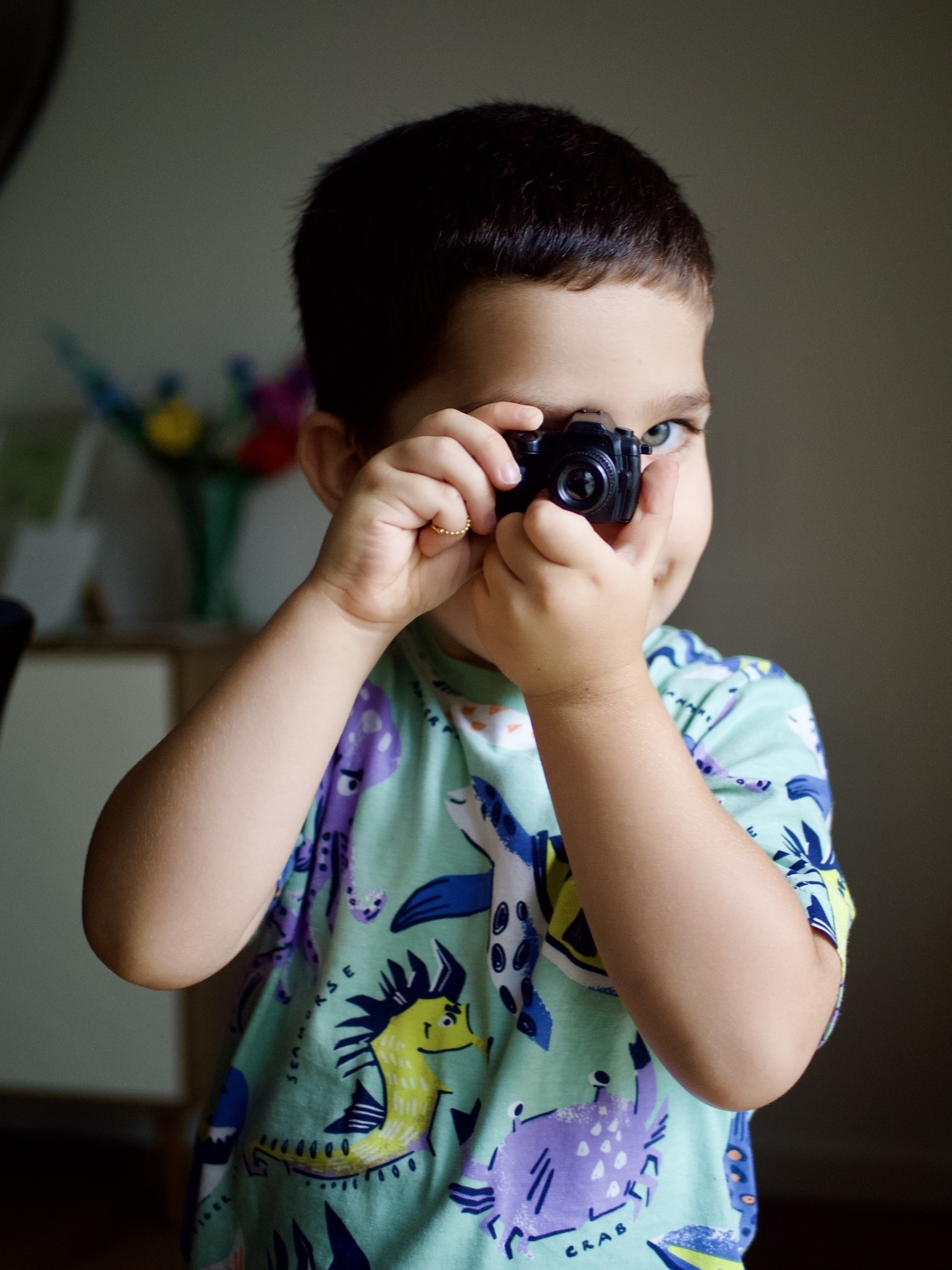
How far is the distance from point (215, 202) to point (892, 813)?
1.54m

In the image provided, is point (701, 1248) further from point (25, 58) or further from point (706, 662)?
point (25, 58)

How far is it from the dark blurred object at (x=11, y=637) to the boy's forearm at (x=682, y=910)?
1.40 ft

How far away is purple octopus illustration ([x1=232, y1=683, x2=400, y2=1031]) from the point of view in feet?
2.13

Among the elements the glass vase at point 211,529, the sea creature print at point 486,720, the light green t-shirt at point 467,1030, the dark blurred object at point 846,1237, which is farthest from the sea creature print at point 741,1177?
the glass vase at point 211,529

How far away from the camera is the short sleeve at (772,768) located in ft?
1.76

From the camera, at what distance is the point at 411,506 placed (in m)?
0.52

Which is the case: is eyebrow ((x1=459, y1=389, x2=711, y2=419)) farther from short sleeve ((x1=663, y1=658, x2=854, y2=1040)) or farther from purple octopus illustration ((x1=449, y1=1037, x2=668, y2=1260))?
purple octopus illustration ((x1=449, y1=1037, x2=668, y2=1260))

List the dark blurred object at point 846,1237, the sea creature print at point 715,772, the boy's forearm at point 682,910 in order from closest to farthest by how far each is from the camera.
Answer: the boy's forearm at point 682,910 → the sea creature print at point 715,772 → the dark blurred object at point 846,1237

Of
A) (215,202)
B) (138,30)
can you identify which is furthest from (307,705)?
(138,30)

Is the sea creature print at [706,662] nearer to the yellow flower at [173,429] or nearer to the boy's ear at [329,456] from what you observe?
the boy's ear at [329,456]

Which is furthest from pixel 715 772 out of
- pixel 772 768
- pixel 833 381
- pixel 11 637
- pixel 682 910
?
pixel 833 381

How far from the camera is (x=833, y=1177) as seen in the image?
1.49 m

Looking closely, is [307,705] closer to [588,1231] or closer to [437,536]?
[437,536]

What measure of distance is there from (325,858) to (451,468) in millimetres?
289
